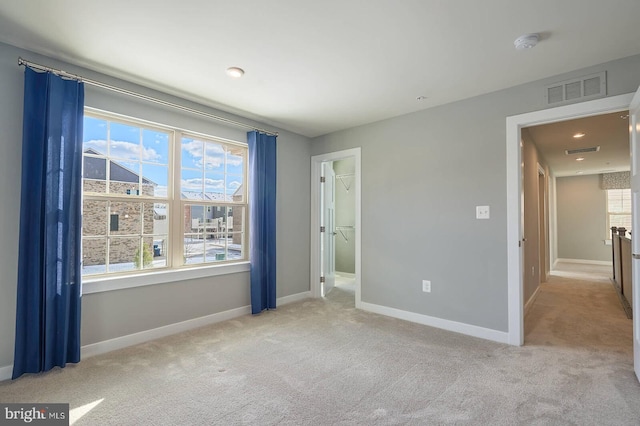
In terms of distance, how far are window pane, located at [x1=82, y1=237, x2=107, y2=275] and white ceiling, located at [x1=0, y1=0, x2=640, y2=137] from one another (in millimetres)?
1516

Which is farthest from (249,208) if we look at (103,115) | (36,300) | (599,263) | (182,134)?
(599,263)

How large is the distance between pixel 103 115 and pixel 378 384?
10.7 ft

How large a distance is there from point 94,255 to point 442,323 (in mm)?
3541

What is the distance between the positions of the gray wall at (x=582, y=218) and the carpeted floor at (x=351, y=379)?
20.2 feet

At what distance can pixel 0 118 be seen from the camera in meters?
2.29

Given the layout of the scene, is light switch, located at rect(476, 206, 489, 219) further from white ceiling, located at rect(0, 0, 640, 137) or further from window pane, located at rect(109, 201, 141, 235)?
window pane, located at rect(109, 201, 141, 235)

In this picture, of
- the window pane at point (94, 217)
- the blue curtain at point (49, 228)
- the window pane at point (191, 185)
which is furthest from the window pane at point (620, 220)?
the blue curtain at point (49, 228)

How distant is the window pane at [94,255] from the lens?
9.12ft

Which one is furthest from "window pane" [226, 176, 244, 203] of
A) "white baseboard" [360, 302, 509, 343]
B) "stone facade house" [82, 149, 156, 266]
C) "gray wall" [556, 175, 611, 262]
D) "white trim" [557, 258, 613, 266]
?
"white trim" [557, 258, 613, 266]

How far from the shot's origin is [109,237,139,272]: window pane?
2932 millimetres

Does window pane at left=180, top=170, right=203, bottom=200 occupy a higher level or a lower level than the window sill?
higher

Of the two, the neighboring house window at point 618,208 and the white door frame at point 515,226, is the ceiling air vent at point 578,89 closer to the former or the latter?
the white door frame at point 515,226

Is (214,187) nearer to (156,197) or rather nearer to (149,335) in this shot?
(156,197)

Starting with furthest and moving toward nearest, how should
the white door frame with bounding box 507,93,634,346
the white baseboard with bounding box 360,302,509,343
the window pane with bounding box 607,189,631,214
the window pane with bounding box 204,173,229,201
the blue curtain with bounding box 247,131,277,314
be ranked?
the window pane with bounding box 607,189,631,214
the blue curtain with bounding box 247,131,277,314
the window pane with bounding box 204,173,229,201
the white baseboard with bounding box 360,302,509,343
the white door frame with bounding box 507,93,634,346
